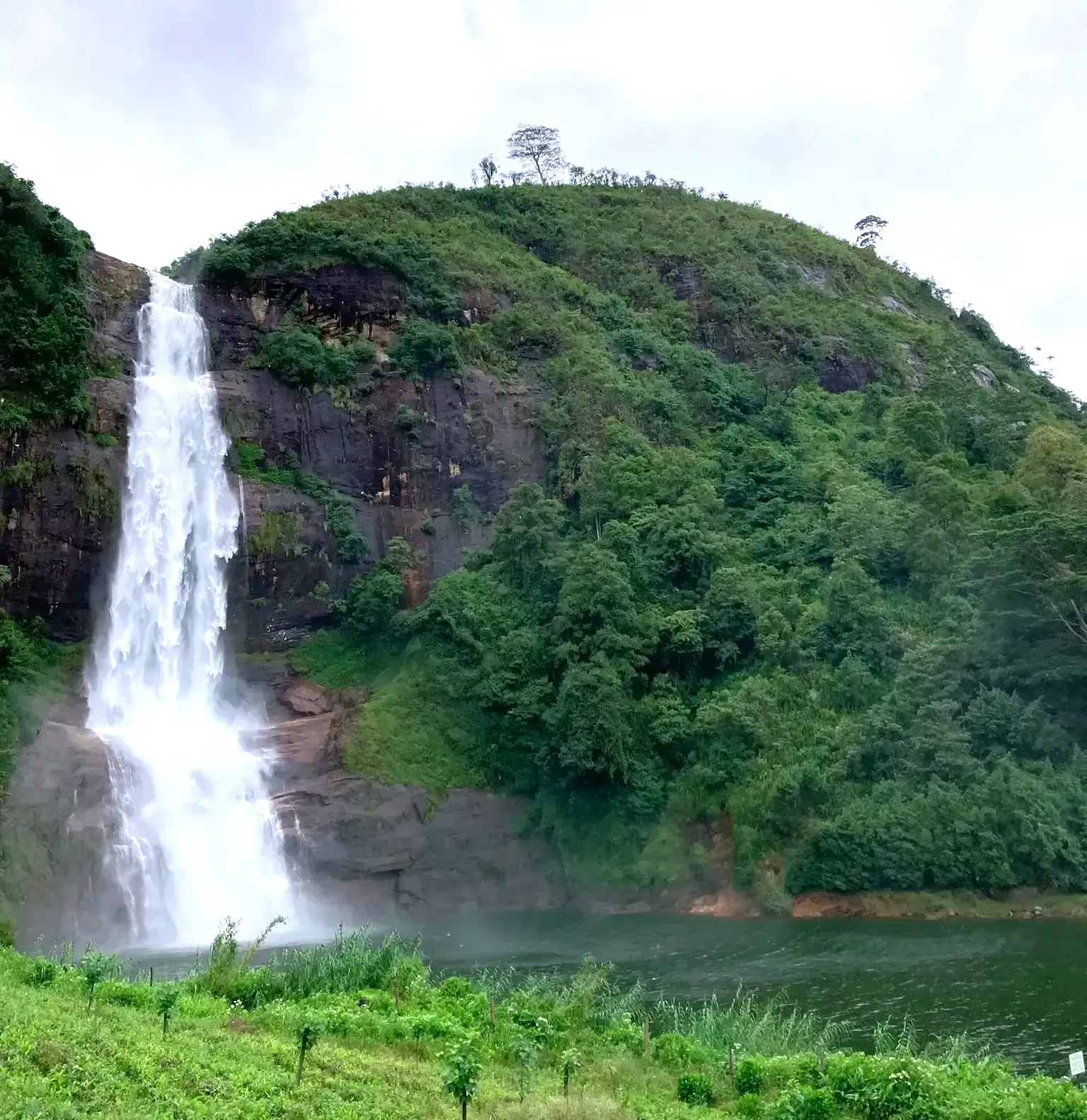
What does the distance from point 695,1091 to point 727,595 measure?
24253mm

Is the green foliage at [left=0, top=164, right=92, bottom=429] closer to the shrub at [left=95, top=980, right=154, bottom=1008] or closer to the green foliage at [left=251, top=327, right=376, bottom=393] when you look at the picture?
the green foliage at [left=251, top=327, right=376, bottom=393]

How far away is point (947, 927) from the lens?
2441cm

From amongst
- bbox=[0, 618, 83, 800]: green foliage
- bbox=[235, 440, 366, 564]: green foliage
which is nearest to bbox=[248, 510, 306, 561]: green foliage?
bbox=[235, 440, 366, 564]: green foliage

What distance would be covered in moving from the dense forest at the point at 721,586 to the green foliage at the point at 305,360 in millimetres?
114

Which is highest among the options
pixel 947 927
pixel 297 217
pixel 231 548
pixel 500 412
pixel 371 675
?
pixel 297 217

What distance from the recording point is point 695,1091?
10555 mm

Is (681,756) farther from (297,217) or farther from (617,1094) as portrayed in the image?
(297,217)

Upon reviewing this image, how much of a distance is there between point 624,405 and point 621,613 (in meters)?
14.6

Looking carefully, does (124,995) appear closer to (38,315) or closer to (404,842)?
(404,842)

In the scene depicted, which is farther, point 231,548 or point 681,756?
point 231,548

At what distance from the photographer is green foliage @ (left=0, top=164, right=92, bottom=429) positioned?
3309cm

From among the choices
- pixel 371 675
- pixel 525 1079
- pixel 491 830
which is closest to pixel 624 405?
pixel 371 675

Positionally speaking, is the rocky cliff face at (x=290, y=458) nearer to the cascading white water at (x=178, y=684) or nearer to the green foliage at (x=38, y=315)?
the cascading white water at (x=178, y=684)

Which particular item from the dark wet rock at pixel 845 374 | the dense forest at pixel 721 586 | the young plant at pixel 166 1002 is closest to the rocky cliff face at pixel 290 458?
the dense forest at pixel 721 586
